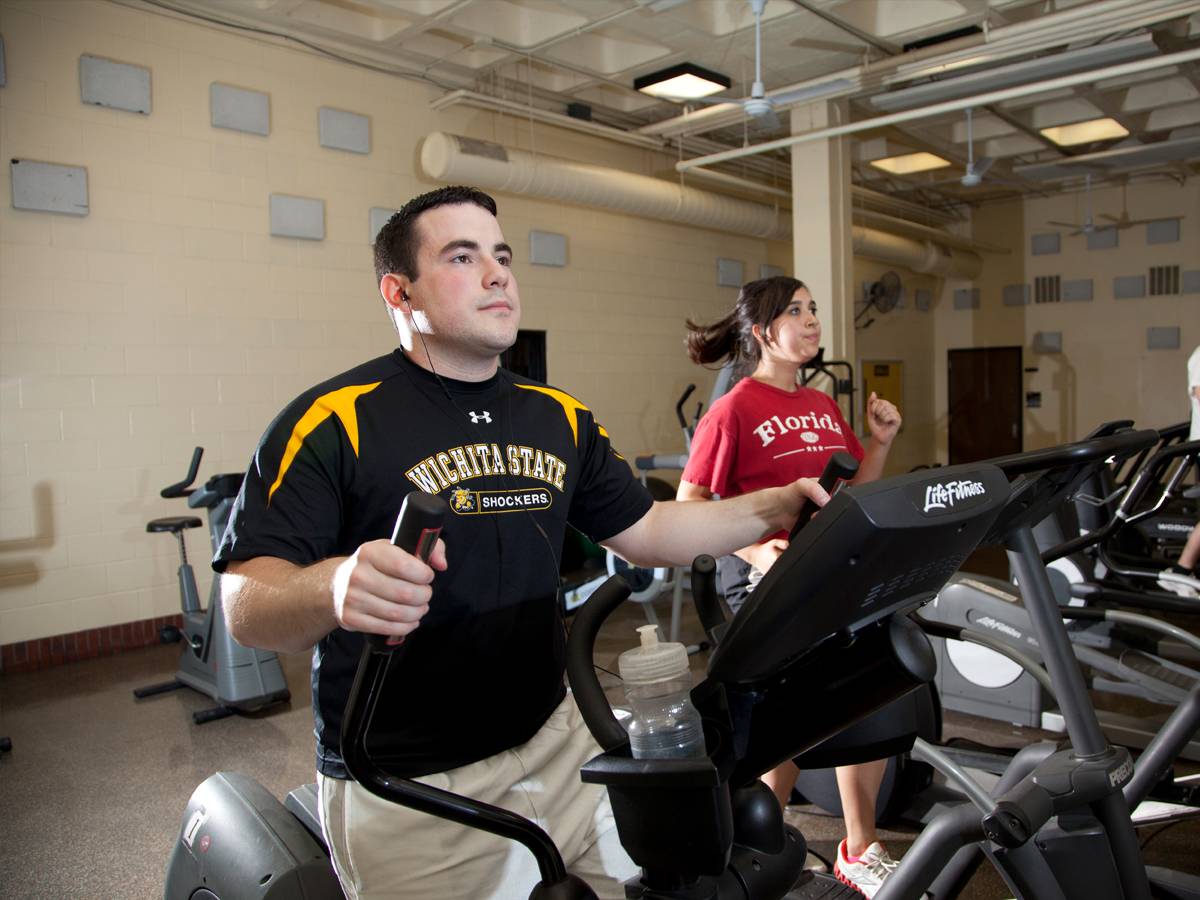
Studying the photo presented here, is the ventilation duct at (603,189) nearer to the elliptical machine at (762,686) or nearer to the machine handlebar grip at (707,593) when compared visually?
the machine handlebar grip at (707,593)

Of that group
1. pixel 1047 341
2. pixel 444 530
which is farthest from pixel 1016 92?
pixel 1047 341

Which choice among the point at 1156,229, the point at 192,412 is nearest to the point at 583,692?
the point at 192,412

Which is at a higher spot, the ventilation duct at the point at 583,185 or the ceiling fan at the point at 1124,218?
the ceiling fan at the point at 1124,218

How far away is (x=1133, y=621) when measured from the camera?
2750 mm

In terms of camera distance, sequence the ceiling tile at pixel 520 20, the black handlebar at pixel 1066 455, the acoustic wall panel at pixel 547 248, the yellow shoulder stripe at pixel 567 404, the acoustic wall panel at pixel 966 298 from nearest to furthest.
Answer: the black handlebar at pixel 1066 455, the yellow shoulder stripe at pixel 567 404, the ceiling tile at pixel 520 20, the acoustic wall panel at pixel 547 248, the acoustic wall panel at pixel 966 298

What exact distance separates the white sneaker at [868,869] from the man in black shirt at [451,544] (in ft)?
3.52

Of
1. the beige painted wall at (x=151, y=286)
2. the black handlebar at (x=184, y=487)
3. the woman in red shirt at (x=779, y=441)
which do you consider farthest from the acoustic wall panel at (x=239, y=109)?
the woman in red shirt at (x=779, y=441)

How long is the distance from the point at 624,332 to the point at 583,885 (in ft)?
24.0

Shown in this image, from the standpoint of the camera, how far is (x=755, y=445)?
2523mm

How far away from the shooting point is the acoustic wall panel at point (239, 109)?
18.2 ft

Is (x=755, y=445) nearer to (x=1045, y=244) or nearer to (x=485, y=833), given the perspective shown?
(x=485, y=833)

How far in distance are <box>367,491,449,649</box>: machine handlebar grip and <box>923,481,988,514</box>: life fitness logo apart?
0.46 m

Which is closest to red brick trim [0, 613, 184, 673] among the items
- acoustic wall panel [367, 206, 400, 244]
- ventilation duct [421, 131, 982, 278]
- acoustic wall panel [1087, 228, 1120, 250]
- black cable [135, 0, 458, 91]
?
acoustic wall panel [367, 206, 400, 244]

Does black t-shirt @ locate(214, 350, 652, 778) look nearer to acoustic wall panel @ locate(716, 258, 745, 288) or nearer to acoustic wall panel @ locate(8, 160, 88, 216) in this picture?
acoustic wall panel @ locate(8, 160, 88, 216)
